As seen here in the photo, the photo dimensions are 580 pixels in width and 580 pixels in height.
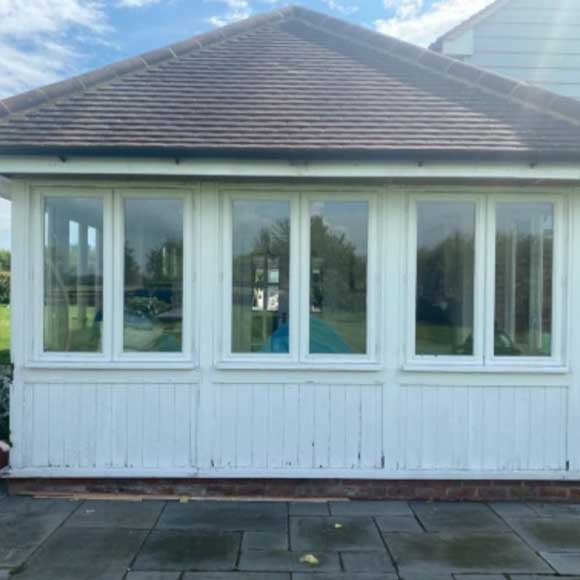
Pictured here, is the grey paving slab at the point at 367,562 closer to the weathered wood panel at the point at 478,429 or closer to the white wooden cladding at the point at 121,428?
the weathered wood panel at the point at 478,429

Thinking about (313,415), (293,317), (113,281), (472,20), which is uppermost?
(472,20)

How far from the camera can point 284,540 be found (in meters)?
3.77

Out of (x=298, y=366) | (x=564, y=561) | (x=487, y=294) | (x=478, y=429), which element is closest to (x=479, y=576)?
(x=564, y=561)

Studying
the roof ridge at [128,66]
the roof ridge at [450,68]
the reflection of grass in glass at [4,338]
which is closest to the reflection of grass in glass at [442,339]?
the roof ridge at [450,68]

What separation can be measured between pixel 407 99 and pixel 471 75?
899 mm

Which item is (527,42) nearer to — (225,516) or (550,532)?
(550,532)

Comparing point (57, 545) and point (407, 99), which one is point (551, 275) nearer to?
point (407, 99)

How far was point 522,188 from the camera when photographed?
4543 millimetres

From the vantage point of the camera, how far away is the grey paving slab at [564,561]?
3.40 metres

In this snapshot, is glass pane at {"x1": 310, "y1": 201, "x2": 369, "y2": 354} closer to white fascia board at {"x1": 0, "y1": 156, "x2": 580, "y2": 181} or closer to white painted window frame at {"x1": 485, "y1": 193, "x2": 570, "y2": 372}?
white fascia board at {"x1": 0, "y1": 156, "x2": 580, "y2": 181}

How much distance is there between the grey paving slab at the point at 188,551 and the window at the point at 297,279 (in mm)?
1457

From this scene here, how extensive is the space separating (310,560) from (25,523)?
2310 mm

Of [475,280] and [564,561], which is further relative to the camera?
[475,280]

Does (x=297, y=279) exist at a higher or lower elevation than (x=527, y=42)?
lower
